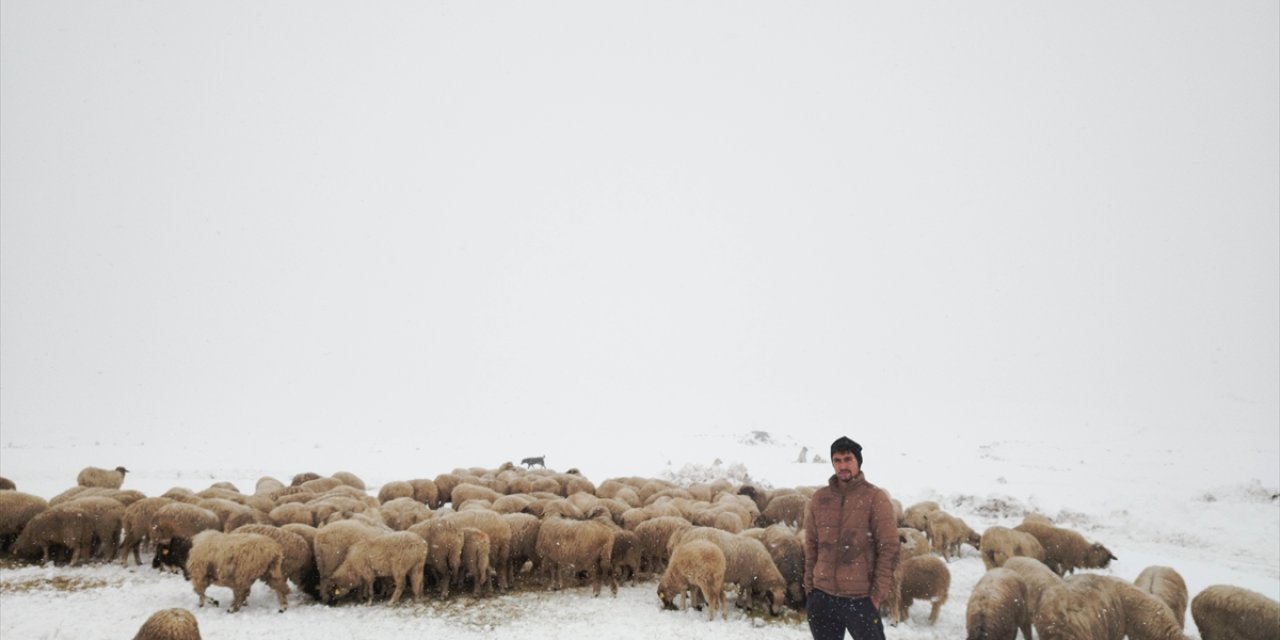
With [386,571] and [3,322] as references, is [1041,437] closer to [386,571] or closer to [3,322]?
[386,571]

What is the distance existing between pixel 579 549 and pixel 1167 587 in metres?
8.69

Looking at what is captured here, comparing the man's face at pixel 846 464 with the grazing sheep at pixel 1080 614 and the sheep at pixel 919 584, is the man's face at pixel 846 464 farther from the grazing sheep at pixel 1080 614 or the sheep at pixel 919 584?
the sheep at pixel 919 584

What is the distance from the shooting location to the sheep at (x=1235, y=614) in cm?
745

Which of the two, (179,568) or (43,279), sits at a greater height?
(43,279)

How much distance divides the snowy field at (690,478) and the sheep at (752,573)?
427 mm

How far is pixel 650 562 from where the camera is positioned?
426 inches

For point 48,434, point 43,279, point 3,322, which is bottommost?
point 48,434

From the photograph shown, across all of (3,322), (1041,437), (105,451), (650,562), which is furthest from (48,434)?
(1041,437)

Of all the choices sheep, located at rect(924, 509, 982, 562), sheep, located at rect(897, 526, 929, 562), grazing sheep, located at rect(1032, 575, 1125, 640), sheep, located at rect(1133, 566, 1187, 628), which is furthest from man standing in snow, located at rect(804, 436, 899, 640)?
sheep, located at rect(924, 509, 982, 562)

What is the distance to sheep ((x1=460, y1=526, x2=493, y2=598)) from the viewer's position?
929 centimetres

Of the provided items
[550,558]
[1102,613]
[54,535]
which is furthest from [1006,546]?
[54,535]

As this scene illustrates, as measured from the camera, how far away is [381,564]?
866 cm

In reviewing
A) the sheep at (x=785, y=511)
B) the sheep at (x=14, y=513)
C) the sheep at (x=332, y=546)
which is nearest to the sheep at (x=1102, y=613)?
the sheep at (x=785, y=511)

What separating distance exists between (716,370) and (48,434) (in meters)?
84.8
